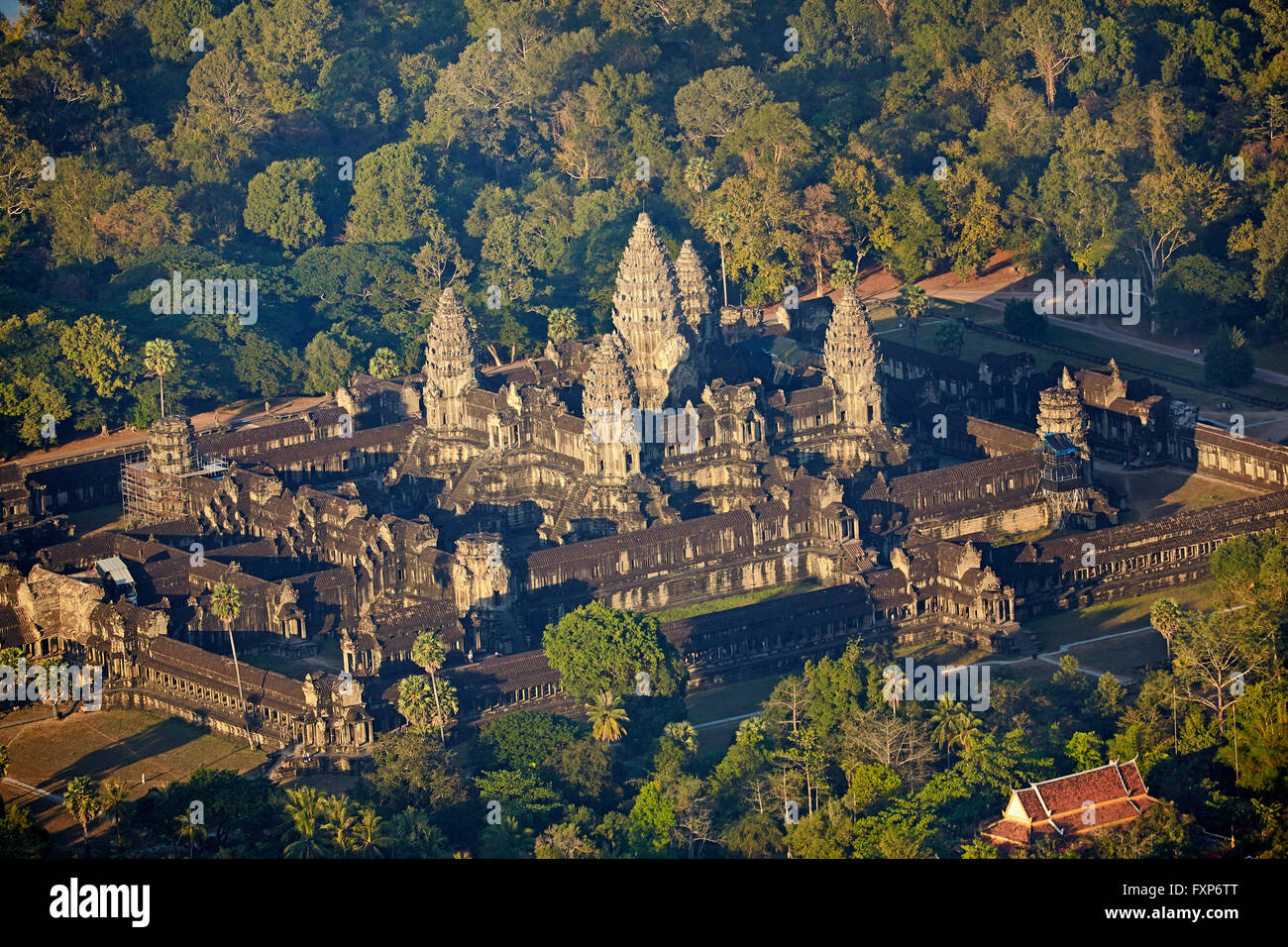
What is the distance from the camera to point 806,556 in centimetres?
14900

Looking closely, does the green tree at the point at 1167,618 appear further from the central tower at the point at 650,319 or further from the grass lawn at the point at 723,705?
the central tower at the point at 650,319

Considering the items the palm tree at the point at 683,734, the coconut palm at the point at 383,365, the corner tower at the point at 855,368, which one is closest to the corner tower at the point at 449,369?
the coconut palm at the point at 383,365

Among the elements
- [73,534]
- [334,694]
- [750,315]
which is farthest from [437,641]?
[750,315]

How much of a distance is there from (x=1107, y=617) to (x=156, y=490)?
66.4 metres

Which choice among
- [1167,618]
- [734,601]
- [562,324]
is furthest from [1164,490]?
[562,324]

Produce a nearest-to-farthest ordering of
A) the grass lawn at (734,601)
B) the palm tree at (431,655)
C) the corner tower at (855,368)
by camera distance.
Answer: the palm tree at (431,655) < the grass lawn at (734,601) < the corner tower at (855,368)

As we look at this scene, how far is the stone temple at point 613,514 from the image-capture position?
136m

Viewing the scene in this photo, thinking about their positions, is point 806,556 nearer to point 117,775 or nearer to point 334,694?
point 334,694

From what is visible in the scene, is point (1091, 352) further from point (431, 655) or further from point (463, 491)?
point (431, 655)

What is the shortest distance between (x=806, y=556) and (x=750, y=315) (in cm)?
4034
